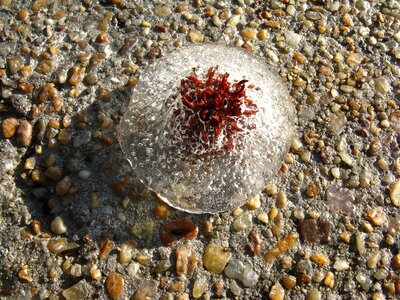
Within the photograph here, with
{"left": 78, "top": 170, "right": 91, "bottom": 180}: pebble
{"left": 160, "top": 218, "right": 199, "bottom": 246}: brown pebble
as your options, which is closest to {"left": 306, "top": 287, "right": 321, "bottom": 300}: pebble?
{"left": 160, "top": 218, "right": 199, "bottom": 246}: brown pebble

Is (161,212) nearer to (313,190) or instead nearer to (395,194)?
(313,190)

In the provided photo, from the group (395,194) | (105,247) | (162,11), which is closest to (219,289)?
(105,247)

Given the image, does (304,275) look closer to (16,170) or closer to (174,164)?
(174,164)

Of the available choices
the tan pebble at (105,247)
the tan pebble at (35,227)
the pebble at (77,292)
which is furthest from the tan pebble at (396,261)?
the tan pebble at (35,227)

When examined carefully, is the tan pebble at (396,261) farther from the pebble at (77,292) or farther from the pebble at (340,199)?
the pebble at (77,292)

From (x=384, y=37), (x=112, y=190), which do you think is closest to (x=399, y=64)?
(x=384, y=37)

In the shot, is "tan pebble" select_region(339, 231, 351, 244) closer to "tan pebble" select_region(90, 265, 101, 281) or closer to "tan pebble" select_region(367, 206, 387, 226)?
"tan pebble" select_region(367, 206, 387, 226)

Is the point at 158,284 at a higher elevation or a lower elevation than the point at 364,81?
lower
